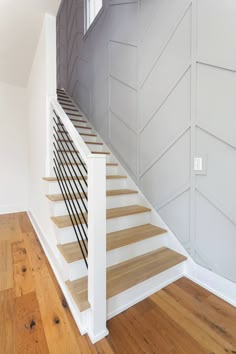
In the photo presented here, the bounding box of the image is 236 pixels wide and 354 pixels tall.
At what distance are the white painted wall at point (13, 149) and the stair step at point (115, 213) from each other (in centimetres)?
273

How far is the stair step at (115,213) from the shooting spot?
5.55ft

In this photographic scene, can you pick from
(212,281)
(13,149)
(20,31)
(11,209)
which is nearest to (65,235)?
(212,281)

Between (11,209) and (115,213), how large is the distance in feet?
9.53

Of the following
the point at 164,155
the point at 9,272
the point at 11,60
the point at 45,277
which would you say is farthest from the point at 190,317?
the point at 11,60

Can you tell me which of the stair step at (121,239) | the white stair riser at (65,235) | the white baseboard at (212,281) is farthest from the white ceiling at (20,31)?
the white baseboard at (212,281)

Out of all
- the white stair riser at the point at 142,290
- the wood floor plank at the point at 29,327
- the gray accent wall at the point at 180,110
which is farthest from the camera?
the gray accent wall at the point at 180,110

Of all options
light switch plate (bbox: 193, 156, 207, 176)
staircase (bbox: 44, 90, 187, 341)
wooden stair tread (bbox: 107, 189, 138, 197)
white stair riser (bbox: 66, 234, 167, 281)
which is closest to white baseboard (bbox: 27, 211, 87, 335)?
staircase (bbox: 44, 90, 187, 341)

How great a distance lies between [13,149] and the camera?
13.4 ft

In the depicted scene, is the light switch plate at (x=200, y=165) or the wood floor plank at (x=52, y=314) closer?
the wood floor plank at (x=52, y=314)

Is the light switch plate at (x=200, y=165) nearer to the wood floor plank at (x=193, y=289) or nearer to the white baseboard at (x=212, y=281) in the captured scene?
the white baseboard at (x=212, y=281)

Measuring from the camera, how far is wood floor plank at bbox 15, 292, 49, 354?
1.14 m

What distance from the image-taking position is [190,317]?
4.57 ft

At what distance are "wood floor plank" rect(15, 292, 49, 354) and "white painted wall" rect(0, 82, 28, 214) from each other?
292cm

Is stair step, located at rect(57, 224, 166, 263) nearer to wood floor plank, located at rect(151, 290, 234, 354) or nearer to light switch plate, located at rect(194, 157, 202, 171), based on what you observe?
wood floor plank, located at rect(151, 290, 234, 354)
